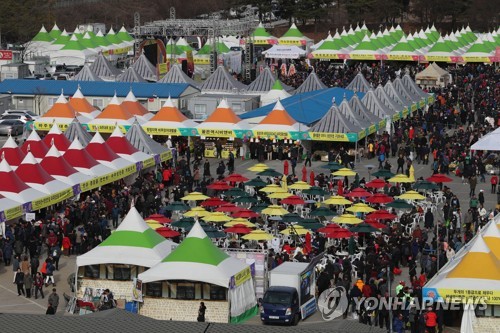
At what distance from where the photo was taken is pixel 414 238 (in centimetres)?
3322

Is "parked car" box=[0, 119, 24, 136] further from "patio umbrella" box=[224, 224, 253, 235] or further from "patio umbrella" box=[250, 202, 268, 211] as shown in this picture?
Result: "patio umbrella" box=[224, 224, 253, 235]

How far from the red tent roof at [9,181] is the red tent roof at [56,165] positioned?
7.19 feet

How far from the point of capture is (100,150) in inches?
1641

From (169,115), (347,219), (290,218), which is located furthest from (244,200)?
(169,115)

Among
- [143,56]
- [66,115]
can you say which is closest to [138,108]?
[66,115]

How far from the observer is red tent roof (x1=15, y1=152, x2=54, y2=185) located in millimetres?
37188

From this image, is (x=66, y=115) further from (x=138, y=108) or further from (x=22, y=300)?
(x=22, y=300)

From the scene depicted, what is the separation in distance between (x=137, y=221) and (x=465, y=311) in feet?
25.0

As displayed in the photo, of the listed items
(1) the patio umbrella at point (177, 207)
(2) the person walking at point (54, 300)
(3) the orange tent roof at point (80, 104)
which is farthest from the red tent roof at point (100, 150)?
(2) the person walking at point (54, 300)

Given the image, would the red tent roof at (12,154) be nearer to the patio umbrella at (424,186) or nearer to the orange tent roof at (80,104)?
the patio umbrella at (424,186)

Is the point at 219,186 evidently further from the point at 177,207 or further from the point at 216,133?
the point at 216,133

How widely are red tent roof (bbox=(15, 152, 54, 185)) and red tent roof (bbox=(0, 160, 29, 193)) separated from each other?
27.5 inches

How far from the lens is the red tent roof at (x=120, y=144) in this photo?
4300 centimetres

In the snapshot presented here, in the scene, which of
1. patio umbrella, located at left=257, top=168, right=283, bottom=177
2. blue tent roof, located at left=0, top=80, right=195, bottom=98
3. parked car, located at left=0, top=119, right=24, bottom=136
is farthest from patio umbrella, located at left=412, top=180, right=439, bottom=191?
parked car, located at left=0, top=119, right=24, bottom=136
